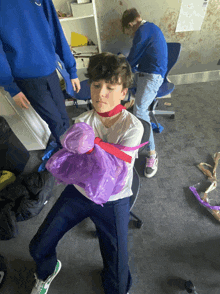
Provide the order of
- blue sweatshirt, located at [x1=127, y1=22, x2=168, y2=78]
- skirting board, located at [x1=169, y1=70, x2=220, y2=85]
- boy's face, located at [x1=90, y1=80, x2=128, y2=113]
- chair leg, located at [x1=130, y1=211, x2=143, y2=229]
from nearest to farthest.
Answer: boy's face, located at [x1=90, y1=80, x2=128, y2=113] → chair leg, located at [x1=130, y1=211, x2=143, y2=229] → blue sweatshirt, located at [x1=127, y1=22, x2=168, y2=78] → skirting board, located at [x1=169, y1=70, x2=220, y2=85]

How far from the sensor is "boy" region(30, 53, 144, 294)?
0.82 m

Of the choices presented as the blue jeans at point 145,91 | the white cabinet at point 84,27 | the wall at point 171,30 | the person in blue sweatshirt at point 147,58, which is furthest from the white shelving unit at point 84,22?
the blue jeans at point 145,91

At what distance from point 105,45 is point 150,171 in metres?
1.75

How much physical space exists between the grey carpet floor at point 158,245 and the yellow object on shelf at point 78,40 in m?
1.62

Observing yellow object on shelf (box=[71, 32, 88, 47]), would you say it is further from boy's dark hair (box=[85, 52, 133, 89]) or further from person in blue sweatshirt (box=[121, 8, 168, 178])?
boy's dark hair (box=[85, 52, 133, 89])

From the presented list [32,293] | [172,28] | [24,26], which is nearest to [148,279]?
[32,293]

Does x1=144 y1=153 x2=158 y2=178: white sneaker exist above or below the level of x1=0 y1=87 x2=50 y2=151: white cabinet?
below

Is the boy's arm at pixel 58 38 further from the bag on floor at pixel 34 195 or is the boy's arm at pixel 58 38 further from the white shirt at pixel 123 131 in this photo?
the bag on floor at pixel 34 195

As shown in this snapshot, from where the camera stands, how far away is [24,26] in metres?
1.12

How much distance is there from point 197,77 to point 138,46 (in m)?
1.62

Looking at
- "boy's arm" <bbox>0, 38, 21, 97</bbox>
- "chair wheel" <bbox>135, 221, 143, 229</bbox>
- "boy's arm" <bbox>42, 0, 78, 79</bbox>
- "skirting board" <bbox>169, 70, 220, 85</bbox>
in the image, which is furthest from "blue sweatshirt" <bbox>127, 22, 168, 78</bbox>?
"chair wheel" <bbox>135, 221, 143, 229</bbox>

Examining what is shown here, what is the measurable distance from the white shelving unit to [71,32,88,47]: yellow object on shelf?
1.9 inches

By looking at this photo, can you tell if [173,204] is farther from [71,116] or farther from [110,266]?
[71,116]

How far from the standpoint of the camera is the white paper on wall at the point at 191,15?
6.55 feet
